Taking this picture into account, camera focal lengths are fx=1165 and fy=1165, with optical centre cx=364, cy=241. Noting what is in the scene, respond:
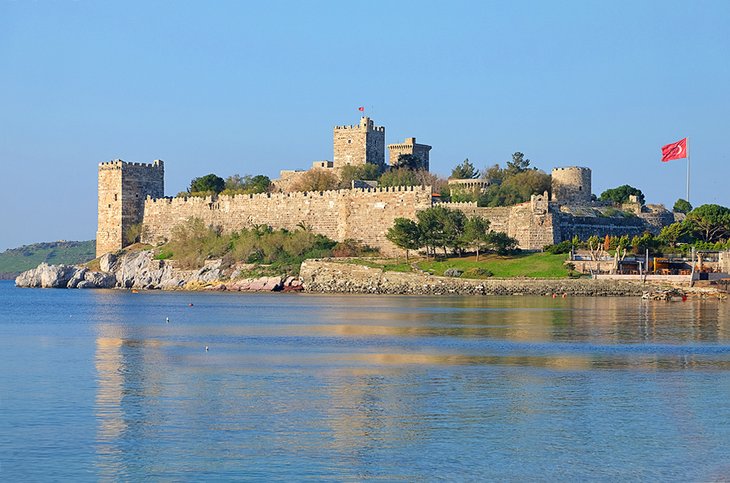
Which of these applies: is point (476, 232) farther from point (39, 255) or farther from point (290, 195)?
point (39, 255)

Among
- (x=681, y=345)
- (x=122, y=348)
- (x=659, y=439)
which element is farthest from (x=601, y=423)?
(x=122, y=348)

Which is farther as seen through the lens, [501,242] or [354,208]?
[354,208]

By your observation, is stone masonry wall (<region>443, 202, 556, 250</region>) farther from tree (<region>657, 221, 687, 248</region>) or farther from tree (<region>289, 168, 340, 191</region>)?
tree (<region>289, 168, 340, 191</region>)

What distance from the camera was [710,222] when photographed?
194 feet

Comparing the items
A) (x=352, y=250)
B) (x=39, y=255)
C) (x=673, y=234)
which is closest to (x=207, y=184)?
(x=352, y=250)

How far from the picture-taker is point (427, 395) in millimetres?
18234

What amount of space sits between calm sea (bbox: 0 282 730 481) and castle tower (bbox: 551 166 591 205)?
36.6m

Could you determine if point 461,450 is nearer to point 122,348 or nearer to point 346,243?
point 122,348

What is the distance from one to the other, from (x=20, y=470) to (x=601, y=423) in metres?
7.56

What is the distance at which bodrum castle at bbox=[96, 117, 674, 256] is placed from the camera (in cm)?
5750

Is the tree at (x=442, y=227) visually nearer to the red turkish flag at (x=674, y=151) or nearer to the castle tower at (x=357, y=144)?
the red turkish flag at (x=674, y=151)

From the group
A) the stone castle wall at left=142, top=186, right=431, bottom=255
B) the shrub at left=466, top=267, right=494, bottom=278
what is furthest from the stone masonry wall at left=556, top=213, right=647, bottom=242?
the stone castle wall at left=142, top=186, right=431, bottom=255

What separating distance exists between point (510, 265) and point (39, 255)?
9229cm

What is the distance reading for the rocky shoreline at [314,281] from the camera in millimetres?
49469
